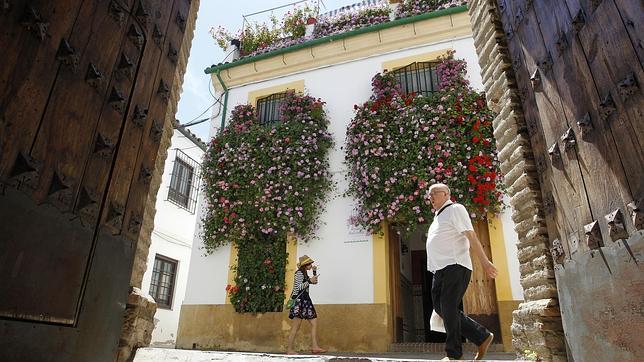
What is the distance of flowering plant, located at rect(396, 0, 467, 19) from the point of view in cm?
919

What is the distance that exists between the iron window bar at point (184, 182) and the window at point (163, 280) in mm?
1538

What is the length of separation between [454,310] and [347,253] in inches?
178

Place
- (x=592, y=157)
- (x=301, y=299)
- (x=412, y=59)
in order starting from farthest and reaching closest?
(x=412, y=59) < (x=301, y=299) < (x=592, y=157)

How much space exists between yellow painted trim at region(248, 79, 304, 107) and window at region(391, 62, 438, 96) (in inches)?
82.3

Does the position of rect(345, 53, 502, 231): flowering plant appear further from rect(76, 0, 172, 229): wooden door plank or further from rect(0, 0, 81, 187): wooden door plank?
rect(0, 0, 81, 187): wooden door plank

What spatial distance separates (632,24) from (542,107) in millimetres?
956

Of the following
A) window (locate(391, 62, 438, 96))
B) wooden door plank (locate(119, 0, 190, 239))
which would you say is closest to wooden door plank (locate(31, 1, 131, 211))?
wooden door plank (locate(119, 0, 190, 239))

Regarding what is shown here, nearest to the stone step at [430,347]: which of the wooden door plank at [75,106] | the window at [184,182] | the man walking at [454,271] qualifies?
the man walking at [454,271]

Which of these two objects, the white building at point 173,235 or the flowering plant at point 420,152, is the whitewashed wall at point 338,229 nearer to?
the flowering plant at point 420,152

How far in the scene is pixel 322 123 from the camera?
8992 millimetres

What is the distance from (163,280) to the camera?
468 inches

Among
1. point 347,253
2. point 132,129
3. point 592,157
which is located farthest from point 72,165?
point 347,253

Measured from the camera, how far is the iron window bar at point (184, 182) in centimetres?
1234

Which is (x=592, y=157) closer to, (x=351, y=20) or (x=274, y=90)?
(x=274, y=90)
